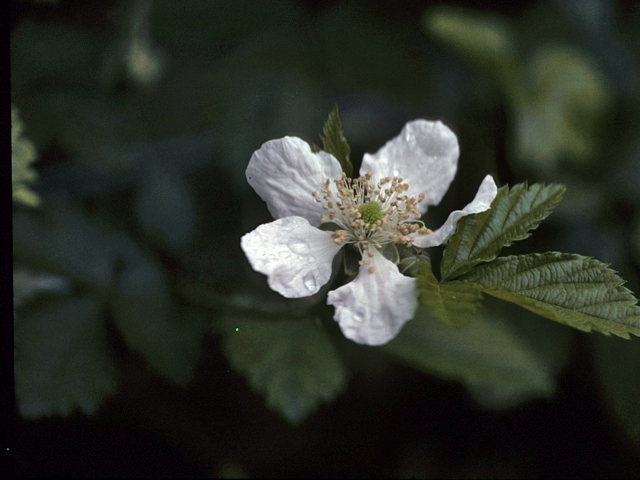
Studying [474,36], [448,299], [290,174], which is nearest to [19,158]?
[290,174]

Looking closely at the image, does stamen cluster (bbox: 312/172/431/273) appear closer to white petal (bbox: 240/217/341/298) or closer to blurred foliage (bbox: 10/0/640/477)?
white petal (bbox: 240/217/341/298)

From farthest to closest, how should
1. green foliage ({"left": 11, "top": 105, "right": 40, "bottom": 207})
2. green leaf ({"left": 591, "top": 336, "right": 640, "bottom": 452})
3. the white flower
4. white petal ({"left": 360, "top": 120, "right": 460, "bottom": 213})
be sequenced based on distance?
1. green leaf ({"left": 591, "top": 336, "right": 640, "bottom": 452})
2. green foliage ({"left": 11, "top": 105, "right": 40, "bottom": 207})
3. white petal ({"left": 360, "top": 120, "right": 460, "bottom": 213})
4. the white flower

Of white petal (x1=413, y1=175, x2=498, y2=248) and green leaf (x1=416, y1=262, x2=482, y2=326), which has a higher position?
white petal (x1=413, y1=175, x2=498, y2=248)

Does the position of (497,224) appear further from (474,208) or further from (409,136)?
(409,136)

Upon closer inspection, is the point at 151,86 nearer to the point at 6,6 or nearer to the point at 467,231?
the point at 6,6

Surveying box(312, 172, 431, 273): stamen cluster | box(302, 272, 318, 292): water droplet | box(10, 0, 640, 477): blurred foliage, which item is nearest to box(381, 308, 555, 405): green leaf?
box(10, 0, 640, 477): blurred foliage

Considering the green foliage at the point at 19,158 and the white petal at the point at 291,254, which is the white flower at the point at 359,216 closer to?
the white petal at the point at 291,254

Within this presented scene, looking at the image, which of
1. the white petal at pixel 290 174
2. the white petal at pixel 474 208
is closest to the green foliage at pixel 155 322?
the white petal at pixel 290 174
